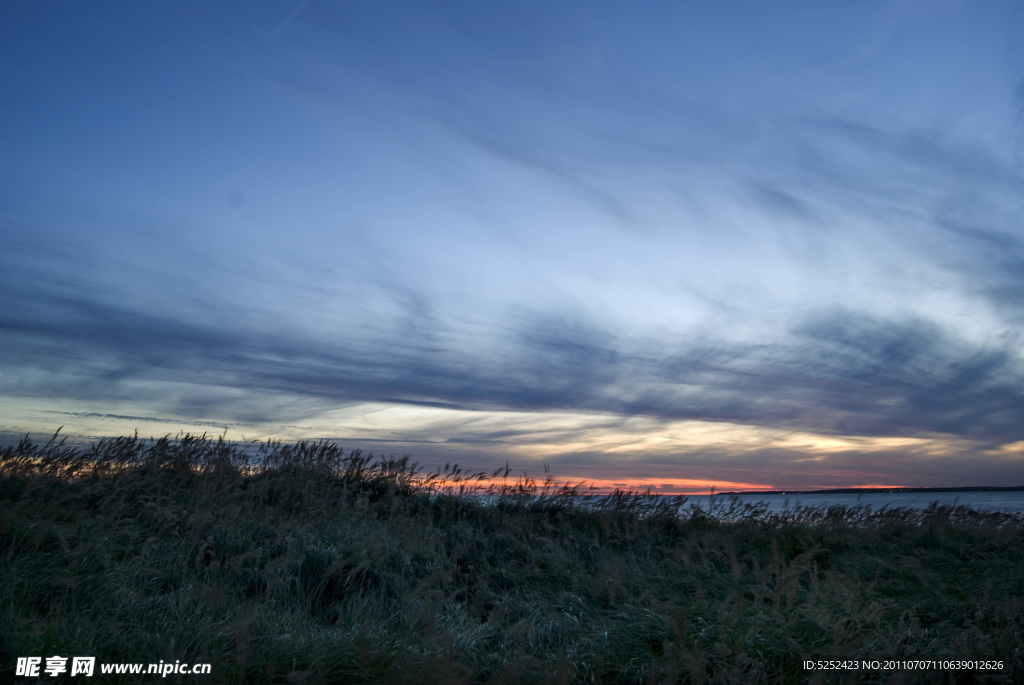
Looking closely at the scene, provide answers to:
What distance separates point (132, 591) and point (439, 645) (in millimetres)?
2794

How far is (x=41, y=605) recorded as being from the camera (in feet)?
16.3

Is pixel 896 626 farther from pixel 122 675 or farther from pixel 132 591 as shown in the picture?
pixel 132 591

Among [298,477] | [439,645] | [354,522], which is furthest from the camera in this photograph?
[298,477]

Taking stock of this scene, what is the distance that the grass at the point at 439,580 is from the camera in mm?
4258

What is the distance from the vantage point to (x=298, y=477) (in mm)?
10422

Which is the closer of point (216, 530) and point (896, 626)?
point (896, 626)

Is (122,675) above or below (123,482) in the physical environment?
below

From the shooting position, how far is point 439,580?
23.5 ft

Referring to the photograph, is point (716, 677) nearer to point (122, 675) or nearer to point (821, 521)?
point (122, 675)

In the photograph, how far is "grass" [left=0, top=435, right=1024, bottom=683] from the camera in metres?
4.26

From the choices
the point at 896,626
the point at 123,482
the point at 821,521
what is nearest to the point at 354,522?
the point at 123,482

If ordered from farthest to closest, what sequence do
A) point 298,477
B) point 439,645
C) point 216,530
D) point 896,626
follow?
point 298,477 < point 216,530 < point 896,626 < point 439,645

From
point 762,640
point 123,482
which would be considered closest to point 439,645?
point 762,640

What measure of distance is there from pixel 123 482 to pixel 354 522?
10.5ft
